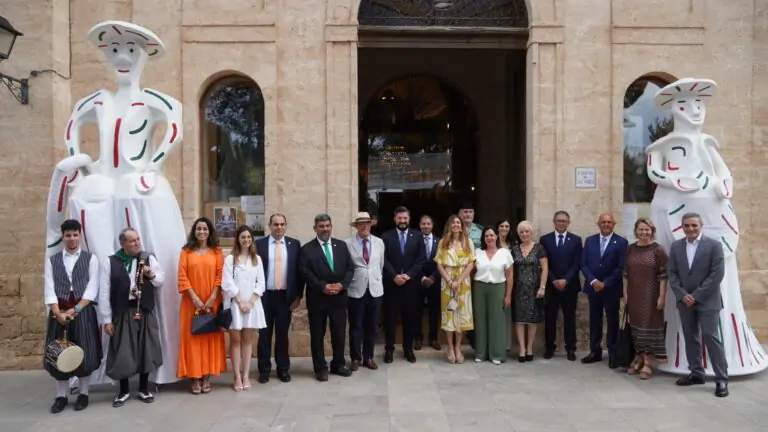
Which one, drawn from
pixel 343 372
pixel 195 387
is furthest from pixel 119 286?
pixel 343 372

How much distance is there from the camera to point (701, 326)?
6.21 metres

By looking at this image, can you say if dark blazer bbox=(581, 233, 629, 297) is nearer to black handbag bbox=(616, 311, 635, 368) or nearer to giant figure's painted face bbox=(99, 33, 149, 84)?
black handbag bbox=(616, 311, 635, 368)

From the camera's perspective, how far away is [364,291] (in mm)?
6875

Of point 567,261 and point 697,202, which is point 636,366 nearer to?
point 567,261

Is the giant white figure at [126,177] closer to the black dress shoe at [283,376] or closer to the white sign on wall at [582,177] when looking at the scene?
the black dress shoe at [283,376]

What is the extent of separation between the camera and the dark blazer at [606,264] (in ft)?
23.2

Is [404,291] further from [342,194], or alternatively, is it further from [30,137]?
[30,137]

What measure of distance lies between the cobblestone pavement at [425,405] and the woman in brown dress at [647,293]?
352 mm

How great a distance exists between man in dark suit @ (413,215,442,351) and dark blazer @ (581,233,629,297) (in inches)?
68.6

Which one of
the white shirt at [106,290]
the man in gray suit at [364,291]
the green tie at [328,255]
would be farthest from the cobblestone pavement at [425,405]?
the green tie at [328,255]

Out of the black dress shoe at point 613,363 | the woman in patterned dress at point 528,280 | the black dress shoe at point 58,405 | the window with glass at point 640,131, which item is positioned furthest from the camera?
the window with glass at point 640,131

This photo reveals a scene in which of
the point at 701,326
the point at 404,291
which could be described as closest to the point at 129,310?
the point at 404,291

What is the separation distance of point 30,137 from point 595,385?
707cm

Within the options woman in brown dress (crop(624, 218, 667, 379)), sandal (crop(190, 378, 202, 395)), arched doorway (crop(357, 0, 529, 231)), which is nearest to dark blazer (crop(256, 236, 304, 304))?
sandal (crop(190, 378, 202, 395))
